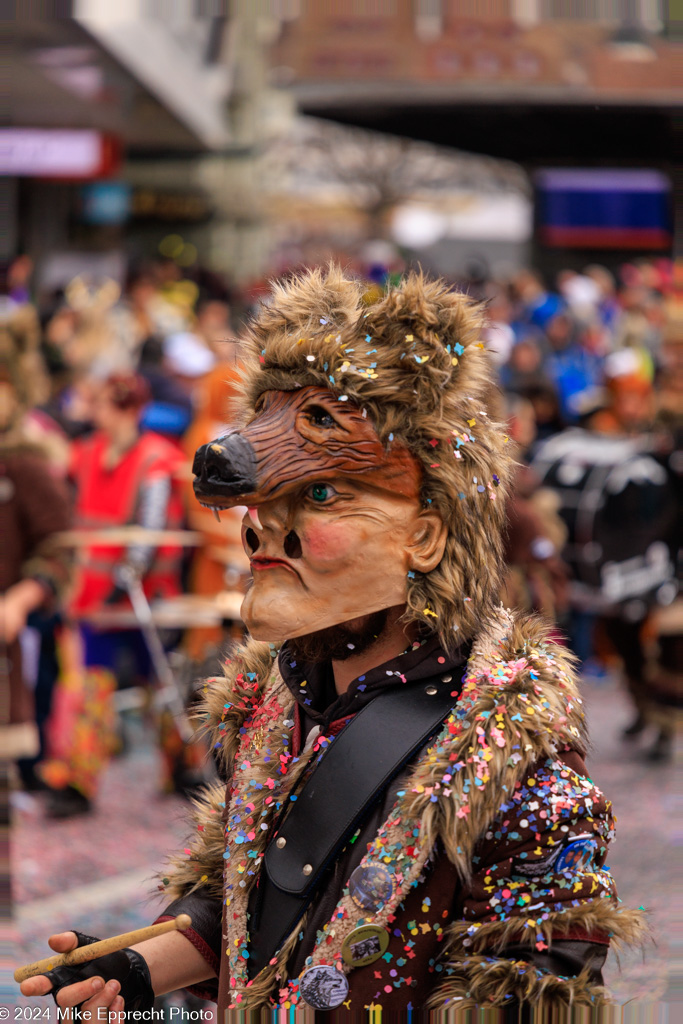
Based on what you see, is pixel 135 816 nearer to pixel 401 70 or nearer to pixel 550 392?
pixel 550 392

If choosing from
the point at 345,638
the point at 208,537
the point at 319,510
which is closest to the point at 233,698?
the point at 345,638

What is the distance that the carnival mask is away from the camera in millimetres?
1727

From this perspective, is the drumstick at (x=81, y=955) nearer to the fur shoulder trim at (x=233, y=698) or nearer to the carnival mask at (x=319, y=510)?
the fur shoulder trim at (x=233, y=698)

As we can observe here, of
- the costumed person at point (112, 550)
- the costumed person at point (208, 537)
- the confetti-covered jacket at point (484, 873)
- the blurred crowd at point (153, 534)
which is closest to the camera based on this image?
the confetti-covered jacket at point (484, 873)

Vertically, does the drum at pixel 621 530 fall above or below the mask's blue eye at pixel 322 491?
below

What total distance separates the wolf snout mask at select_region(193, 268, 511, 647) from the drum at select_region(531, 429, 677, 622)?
617 cm

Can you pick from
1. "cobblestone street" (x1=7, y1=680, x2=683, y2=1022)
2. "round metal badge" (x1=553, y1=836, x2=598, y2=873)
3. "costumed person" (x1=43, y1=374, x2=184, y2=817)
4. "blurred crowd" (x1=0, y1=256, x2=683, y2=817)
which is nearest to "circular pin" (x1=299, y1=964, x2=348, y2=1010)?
"round metal badge" (x1=553, y1=836, x2=598, y2=873)

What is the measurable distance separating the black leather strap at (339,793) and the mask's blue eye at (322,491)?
0.30 metres

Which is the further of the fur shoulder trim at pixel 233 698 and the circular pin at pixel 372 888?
the fur shoulder trim at pixel 233 698

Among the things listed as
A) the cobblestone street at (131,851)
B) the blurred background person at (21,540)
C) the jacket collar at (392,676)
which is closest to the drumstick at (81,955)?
the jacket collar at (392,676)

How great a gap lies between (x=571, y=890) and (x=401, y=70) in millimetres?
16040

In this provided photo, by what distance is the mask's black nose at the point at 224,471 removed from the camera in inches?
67.1

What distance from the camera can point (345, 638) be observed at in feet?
6.02

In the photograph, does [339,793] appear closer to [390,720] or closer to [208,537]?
[390,720]
